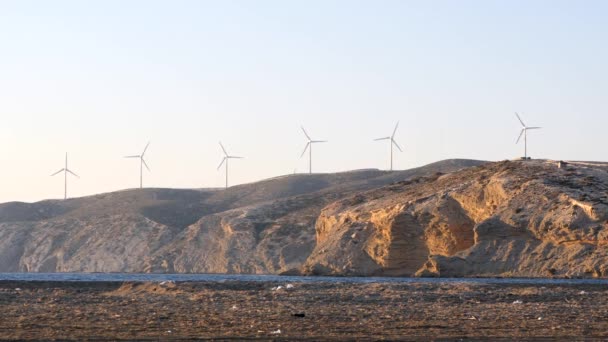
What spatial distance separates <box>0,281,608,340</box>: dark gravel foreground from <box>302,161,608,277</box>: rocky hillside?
116ft

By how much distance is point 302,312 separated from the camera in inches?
1575

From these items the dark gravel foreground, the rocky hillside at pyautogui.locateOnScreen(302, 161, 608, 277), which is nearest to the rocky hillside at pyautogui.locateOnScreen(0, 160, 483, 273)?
the rocky hillside at pyautogui.locateOnScreen(302, 161, 608, 277)

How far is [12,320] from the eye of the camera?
36.3 meters

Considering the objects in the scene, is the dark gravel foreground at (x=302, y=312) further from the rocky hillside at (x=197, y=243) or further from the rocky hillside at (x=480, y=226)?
the rocky hillside at (x=197, y=243)

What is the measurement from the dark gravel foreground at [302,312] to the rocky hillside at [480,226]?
116 feet

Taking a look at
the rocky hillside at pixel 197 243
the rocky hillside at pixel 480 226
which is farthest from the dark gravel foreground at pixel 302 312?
the rocky hillside at pixel 197 243

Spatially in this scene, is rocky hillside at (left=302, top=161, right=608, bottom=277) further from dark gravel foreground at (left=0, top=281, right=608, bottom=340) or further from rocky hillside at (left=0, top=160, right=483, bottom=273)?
dark gravel foreground at (left=0, top=281, right=608, bottom=340)

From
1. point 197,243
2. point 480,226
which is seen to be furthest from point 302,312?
point 197,243

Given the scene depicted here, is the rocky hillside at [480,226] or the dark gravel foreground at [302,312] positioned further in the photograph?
the rocky hillside at [480,226]

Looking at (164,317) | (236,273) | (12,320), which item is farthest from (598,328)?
(236,273)

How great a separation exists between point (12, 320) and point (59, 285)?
24.7 meters

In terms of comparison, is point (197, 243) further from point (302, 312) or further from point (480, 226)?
point (302, 312)

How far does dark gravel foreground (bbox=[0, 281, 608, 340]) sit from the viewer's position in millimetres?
32031

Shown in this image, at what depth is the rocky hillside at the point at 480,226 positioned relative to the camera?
92.6m
